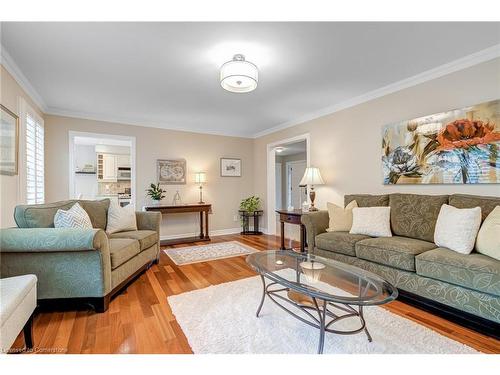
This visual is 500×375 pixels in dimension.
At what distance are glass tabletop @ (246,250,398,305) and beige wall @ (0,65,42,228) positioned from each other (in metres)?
2.42

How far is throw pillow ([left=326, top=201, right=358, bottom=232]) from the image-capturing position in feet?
9.67

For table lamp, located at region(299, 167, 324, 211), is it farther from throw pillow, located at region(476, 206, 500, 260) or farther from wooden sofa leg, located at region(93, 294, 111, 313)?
wooden sofa leg, located at region(93, 294, 111, 313)

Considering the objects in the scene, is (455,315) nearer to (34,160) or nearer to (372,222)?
(372,222)

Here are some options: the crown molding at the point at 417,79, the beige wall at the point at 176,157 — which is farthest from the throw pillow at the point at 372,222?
the beige wall at the point at 176,157

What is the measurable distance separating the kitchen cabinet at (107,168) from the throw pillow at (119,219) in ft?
13.2

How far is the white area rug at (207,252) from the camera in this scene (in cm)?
347

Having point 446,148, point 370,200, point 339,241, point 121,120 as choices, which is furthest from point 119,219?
point 446,148

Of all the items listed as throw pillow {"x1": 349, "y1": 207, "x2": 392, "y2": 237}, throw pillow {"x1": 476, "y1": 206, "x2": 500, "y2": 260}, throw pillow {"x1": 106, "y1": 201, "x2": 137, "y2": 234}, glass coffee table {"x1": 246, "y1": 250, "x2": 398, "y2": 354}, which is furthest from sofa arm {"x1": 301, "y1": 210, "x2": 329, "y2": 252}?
throw pillow {"x1": 106, "y1": 201, "x2": 137, "y2": 234}

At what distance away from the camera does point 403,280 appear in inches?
82.4

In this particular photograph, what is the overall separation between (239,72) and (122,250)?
6.66ft

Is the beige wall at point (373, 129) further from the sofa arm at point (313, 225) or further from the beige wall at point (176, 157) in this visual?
the beige wall at point (176, 157)
